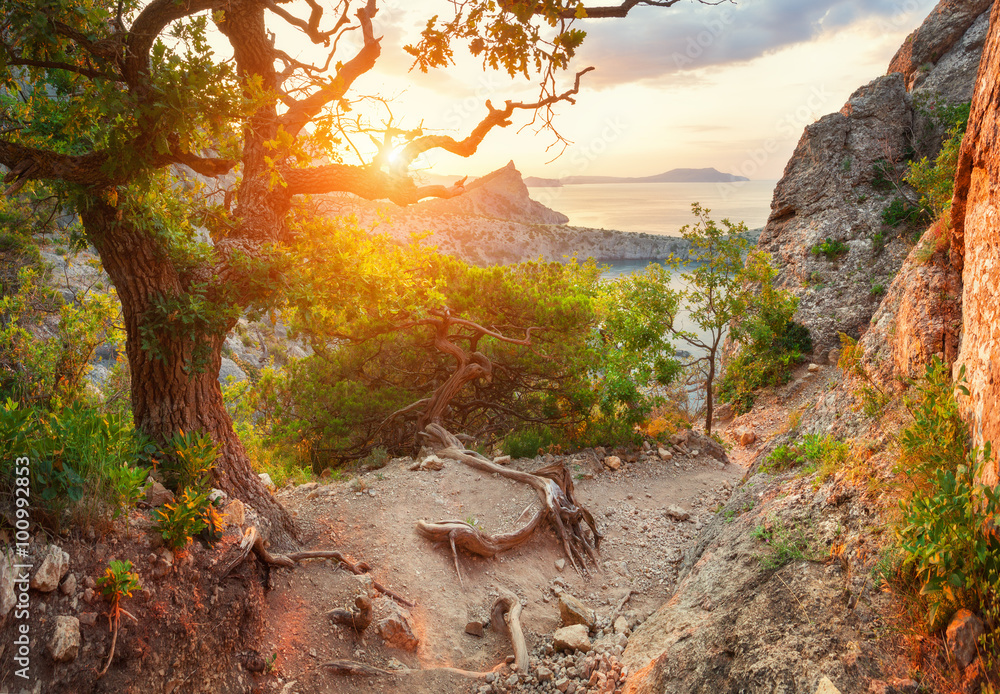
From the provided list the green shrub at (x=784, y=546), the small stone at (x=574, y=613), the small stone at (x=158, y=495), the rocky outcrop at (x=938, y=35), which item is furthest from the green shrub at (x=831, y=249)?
the small stone at (x=158, y=495)

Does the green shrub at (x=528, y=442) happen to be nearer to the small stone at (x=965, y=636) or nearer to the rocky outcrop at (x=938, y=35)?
the small stone at (x=965, y=636)

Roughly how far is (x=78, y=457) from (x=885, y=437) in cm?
600

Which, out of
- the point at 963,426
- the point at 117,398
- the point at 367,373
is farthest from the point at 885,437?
the point at 117,398

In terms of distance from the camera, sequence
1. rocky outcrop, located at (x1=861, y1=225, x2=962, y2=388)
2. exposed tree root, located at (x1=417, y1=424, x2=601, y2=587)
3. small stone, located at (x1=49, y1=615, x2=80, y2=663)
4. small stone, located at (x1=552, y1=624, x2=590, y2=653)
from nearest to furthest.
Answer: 1. small stone, located at (x1=49, y1=615, x2=80, y2=663)
2. rocky outcrop, located at (x1=861, y1=225, x2=962, y2=388)
3. small stone, located at (x1=552, y1=624, x2=590, y2=653)
4. exposed tree root, located at (x1=417, y1=424, x2=601, y2=587)

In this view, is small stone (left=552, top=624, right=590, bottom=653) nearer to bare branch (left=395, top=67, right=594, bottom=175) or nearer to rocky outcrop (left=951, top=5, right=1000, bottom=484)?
rocky outcrop (left=951, top=5, right=1000, bottom=484)

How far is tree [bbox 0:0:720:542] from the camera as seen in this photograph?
3.85 meters

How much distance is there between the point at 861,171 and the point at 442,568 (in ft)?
71.0

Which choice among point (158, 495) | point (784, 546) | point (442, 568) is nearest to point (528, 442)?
point (442, 568)

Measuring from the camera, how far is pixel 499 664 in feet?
16.6

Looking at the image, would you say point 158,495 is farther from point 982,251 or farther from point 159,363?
point 982,251

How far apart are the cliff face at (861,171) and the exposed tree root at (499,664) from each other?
50.2 feet

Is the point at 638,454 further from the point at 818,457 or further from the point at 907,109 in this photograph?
the point at 907,109

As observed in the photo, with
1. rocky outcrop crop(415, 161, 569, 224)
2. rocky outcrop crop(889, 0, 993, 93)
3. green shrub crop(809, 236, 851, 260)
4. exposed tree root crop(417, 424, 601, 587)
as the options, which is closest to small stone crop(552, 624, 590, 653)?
exposed tree root crop(417, 424, 601, 587)
